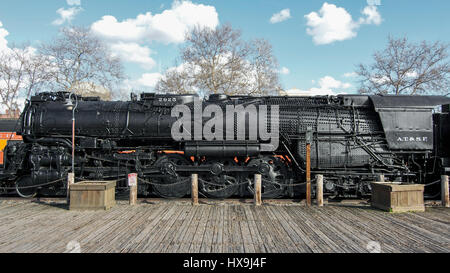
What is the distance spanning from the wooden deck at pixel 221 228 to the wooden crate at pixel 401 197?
281 mm

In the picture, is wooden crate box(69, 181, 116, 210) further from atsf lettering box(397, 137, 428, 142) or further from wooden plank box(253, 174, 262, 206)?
atsf lettering box(397, 137, 428, 142)

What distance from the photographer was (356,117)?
345 inches

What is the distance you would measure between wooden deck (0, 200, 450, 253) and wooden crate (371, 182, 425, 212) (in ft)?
0.92

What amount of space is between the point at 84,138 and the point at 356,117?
861 cm

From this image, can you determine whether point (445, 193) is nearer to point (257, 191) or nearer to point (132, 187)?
point (257, 191)

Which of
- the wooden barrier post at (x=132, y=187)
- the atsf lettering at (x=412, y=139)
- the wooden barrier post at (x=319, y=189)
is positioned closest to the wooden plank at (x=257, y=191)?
the wooden barrier post at (x=319, y=189)

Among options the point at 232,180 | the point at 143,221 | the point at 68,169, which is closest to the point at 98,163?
the point at 68,169

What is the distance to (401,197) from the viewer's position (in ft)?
24.0

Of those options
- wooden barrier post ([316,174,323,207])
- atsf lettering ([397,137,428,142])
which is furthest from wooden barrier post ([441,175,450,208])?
wooden barrier post ([316,174,323,207])

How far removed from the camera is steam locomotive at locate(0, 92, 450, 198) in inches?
337

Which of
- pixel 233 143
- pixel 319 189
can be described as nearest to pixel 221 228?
pixel 233 143

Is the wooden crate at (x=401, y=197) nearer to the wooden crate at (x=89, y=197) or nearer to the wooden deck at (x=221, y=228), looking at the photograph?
the wooden deck at (x=221, y=228)

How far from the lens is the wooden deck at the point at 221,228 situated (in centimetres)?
491

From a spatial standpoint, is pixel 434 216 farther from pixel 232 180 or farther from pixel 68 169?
pixel 68 169
